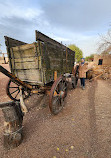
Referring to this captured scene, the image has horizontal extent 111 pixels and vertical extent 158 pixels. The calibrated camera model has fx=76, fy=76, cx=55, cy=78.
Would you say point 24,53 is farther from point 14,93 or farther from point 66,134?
point 14,93

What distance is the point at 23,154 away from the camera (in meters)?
1.62

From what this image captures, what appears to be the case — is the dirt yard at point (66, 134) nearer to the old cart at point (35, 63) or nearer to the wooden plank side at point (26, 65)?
the old cart at point (35, 63)

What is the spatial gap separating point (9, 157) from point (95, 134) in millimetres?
2091

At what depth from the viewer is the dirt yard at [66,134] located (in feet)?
5.38

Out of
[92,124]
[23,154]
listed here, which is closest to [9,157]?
[23,154]

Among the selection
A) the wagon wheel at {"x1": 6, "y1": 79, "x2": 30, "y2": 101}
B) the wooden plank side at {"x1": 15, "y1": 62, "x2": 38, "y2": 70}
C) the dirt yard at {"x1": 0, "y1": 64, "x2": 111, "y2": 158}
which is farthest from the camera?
the wagon wheel at {"x1": 6, "y1": 79, "x2": 30, "y2": 101}

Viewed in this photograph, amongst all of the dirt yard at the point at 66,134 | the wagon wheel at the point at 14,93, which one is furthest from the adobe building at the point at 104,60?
the wagon wheel at the point at 14,93

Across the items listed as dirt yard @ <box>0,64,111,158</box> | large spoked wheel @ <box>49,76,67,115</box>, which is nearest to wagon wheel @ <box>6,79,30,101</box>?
dirt yard @ <box>0,64,111,158</box>

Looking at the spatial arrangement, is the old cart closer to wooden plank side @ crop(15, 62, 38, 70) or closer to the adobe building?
wooden plank side @ crop(15, 62, 38, 70)

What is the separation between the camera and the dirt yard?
5.38 ft

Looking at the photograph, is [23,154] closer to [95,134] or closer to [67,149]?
[67,149]

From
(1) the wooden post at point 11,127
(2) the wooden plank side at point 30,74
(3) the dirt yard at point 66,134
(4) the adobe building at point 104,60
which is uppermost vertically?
(4) the adobe building at point 104,60

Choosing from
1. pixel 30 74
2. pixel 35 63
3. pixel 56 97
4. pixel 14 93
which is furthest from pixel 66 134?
pixel 14 93

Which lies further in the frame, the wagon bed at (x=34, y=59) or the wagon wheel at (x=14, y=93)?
the wagon wheel at (x=14, y=93)
